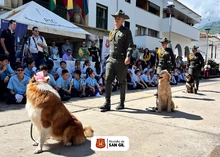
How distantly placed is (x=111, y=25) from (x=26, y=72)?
12.8 m

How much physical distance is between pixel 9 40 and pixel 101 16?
38.4 ft

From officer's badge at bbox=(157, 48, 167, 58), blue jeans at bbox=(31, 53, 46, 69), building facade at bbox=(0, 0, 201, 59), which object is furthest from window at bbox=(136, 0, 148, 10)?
blue jeans at bbox=(31, 53, 46, 69)

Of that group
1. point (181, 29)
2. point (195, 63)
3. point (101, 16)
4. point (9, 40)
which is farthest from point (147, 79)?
point (181, 29)

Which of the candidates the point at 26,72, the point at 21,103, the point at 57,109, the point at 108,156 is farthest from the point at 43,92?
the point at 26,72

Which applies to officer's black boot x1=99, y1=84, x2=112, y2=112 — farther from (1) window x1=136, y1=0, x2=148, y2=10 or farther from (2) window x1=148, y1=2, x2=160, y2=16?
(2) window x1=148, y1=2, x2=160, y2=16

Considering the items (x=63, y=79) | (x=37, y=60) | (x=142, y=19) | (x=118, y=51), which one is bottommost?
(x=63, y=79)

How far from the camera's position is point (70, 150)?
311 cm

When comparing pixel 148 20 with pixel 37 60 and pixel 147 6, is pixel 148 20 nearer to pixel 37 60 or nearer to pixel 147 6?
pixel 147 6

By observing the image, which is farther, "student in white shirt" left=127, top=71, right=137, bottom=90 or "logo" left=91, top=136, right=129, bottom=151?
"student in white shirt" left=127, top=71, right=137, bottom=90

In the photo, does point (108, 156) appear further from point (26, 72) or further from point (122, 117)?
point (26, 72)

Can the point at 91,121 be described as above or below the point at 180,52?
below

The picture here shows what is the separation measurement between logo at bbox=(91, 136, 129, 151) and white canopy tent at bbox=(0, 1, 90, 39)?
21.3 ft

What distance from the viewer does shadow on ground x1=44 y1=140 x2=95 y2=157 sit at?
301 centimetres

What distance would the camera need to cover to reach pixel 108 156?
118 inches
